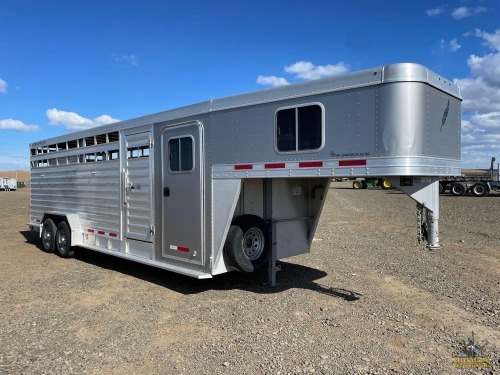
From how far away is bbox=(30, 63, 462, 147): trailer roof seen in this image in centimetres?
426

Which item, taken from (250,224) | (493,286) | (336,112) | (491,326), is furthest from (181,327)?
(493,286)

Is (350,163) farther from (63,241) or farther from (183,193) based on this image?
(63,241)

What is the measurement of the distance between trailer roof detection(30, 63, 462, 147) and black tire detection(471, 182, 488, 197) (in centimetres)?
2429

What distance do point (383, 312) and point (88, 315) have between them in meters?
3.69

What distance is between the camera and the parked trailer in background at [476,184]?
86.8ft

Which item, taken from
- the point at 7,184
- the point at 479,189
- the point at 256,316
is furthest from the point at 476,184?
the point at 7,184

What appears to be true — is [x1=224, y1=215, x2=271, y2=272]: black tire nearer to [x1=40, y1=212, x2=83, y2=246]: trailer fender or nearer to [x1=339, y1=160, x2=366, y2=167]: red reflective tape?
[x1=339, y1=160, x2=366, y2=167]: red reflective tape

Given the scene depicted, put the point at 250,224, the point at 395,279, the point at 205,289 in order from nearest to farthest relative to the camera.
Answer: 1. the point at 250,224
2. the point at 205,289
3. the point at 395,279

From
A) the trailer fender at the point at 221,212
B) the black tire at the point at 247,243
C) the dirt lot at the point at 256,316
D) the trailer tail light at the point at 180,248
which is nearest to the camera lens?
the dirt lot at the point at 256,316

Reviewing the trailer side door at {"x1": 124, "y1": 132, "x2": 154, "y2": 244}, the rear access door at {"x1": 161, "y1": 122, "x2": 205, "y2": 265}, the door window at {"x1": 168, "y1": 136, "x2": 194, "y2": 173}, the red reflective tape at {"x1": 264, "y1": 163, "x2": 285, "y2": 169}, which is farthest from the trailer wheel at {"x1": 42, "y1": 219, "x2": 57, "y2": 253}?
the red reflective tape at {"x1": 264, "y1": 163, "x2": 285, "y2": 169}

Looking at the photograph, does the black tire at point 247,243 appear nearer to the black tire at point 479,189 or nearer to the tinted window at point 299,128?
the tinted window at point 299,128

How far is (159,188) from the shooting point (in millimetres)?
6508

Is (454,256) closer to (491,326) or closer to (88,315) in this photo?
(491,326)

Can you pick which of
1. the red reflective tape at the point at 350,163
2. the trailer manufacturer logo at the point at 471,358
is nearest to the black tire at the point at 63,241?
the red reflective tape at the point at 350,163
